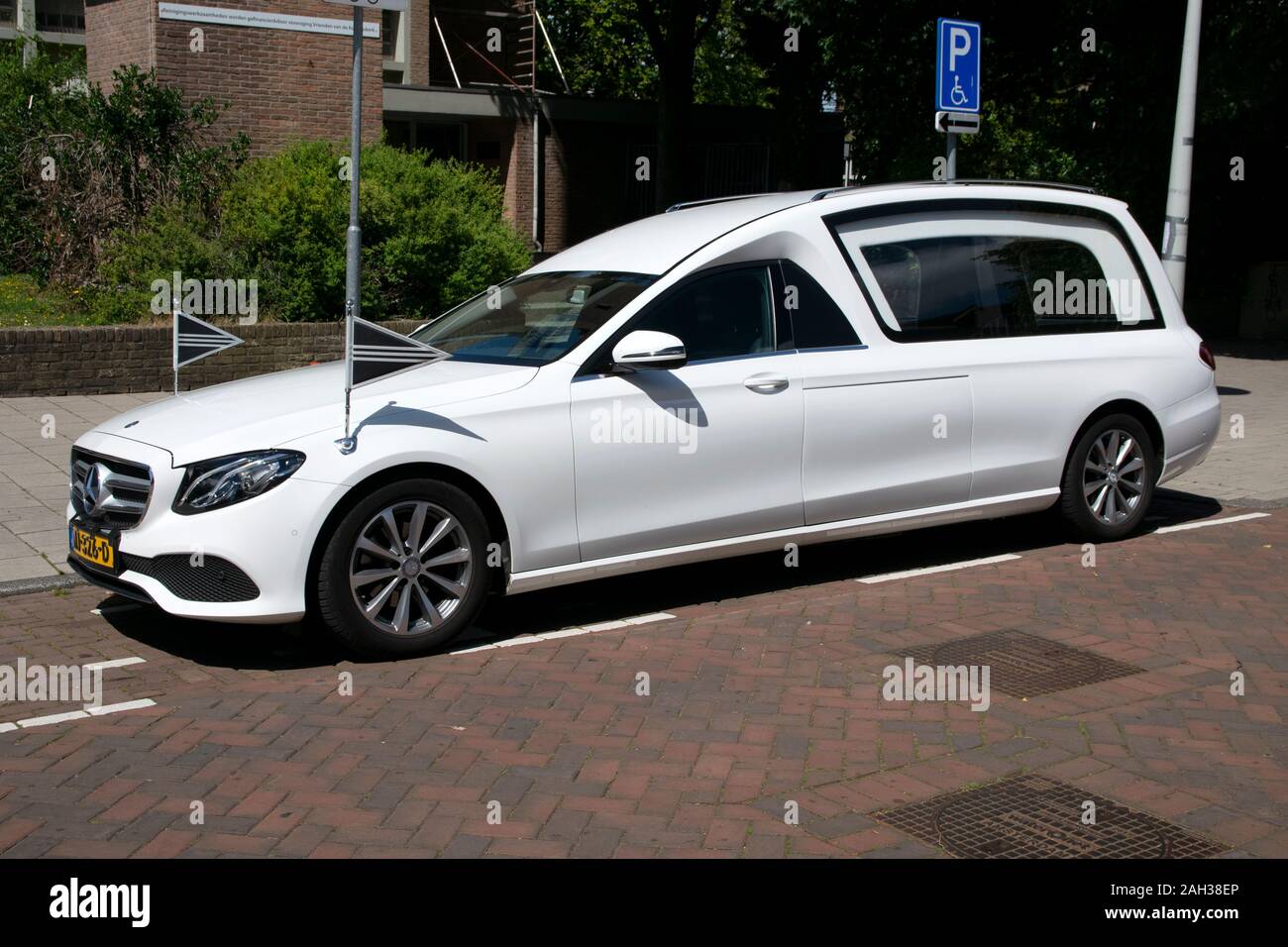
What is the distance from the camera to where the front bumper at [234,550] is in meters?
5.90

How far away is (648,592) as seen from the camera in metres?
7.61

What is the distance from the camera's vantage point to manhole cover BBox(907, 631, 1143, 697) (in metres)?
6.04

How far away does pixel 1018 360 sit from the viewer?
26.3 feet

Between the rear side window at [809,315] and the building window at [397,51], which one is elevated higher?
the building window at [397,51]

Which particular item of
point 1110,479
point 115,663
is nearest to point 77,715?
point 115,663

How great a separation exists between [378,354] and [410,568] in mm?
A: 1014

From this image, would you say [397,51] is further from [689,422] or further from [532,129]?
[689,422]

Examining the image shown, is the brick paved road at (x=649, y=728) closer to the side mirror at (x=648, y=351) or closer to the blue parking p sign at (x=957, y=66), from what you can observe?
the side mirror at (x=648, y=351)

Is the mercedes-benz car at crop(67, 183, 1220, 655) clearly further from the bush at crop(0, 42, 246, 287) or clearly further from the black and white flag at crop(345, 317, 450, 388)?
the bush at crop(0, 42, 246, 287)

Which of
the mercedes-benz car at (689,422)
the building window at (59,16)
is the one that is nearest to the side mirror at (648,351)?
the mercedes-benz car at (689,422)

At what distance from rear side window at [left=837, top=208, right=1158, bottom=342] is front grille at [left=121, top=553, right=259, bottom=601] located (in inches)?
141

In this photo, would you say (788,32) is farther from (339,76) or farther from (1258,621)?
(1258,621)

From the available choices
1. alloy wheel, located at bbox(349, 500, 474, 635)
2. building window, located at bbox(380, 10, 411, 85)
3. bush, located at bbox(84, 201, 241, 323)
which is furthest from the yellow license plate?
building window, located at bbox(380, 10, 411, 85)

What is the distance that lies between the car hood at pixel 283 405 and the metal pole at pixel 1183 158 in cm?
911
